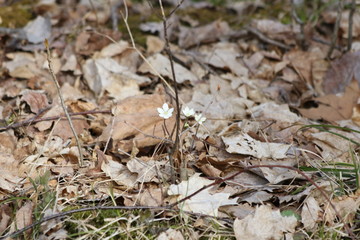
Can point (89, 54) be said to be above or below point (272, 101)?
above

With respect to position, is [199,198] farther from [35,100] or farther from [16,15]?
[16,15]

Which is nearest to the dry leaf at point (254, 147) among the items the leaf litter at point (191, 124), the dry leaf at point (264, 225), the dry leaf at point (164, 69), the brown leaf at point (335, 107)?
the leaf litter at point (191, 124)

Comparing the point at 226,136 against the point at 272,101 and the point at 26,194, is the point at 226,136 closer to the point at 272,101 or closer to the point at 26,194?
the point at 272,101

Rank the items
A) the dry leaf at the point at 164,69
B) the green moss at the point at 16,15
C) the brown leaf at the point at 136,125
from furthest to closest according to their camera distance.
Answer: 1. the green moss at the point at 16,15
2. the dry leaf at the point at 164,69
3. the brown leaf at the point at 136,125

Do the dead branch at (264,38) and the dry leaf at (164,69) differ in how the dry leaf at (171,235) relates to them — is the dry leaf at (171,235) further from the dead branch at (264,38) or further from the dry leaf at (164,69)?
the dead branch at (264,38)

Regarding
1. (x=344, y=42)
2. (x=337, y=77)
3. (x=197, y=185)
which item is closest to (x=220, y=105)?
(x=197, y=185)

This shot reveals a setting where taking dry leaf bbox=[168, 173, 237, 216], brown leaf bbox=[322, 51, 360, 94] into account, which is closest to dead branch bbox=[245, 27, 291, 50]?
brown leaf bbox=[322, 51, 360, 94]

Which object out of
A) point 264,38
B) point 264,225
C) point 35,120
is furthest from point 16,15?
point 264,225
